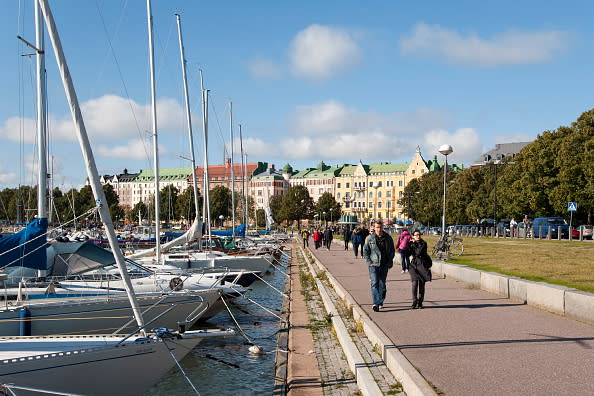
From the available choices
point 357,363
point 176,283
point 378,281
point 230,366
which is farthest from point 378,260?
point 176,283

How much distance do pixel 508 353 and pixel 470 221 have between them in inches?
3689

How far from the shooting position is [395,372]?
8312 mm

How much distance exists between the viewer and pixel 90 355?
942cm


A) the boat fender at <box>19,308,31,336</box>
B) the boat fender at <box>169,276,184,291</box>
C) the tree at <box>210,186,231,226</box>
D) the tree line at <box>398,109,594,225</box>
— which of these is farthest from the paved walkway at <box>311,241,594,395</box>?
the tree at <box>210,186,231,226</box>

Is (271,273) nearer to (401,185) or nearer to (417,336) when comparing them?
(417,336)

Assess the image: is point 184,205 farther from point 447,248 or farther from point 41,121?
point 41,121

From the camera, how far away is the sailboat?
920 centimetres

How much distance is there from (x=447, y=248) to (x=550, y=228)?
1130 inches

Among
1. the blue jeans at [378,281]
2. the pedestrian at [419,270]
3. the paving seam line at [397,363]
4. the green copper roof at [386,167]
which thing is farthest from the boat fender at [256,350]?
the green copper roof at [386,167]

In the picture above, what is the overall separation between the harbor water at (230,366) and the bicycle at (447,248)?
10.6 m

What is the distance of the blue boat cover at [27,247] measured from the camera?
14047mm

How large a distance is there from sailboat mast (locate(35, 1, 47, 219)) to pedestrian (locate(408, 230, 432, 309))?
963 cm

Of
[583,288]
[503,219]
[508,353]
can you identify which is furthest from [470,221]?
[508,353]

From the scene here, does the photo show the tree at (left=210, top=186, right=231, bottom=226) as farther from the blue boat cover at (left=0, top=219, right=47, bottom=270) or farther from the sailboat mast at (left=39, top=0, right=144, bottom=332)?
the sailboat mast at (left=39, top=0, right=144, bottom=332)
